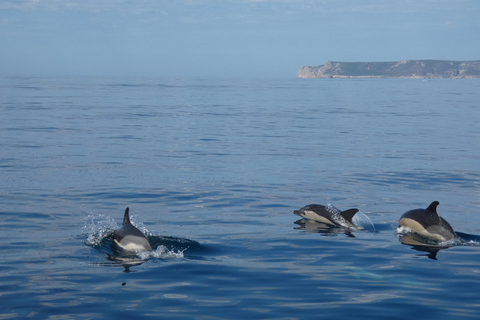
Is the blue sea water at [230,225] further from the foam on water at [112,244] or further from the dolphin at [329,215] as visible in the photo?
the dolphin at [329,215]

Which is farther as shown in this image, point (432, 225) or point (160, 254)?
point (432, 225)

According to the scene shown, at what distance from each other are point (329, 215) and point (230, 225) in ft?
8.38

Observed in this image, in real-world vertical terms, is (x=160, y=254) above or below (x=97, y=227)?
above

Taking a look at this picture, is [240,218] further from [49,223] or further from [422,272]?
[422,272]

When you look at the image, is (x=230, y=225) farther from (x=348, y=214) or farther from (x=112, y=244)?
(x=112, y=244)

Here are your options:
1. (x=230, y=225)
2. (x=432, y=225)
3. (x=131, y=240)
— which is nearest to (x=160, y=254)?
(x=131, y=240)

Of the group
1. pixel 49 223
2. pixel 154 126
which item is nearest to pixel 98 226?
pixel 49 223

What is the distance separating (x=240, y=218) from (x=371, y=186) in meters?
6.67

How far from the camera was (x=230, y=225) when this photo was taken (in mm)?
14680

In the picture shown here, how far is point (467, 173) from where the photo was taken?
23.4 m

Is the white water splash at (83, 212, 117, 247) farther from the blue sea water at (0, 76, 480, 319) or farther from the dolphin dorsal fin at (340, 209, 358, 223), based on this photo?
the dolphin dorsal fin at (340, 209, 358, 223)

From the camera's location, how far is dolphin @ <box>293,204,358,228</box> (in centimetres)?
1453

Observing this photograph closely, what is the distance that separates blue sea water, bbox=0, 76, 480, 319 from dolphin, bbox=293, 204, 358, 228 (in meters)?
0.45

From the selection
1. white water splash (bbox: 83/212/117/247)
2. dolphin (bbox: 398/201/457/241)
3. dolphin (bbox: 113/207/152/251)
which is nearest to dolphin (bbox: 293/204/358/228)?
dolphin (bbox: 398/201/457/241)
